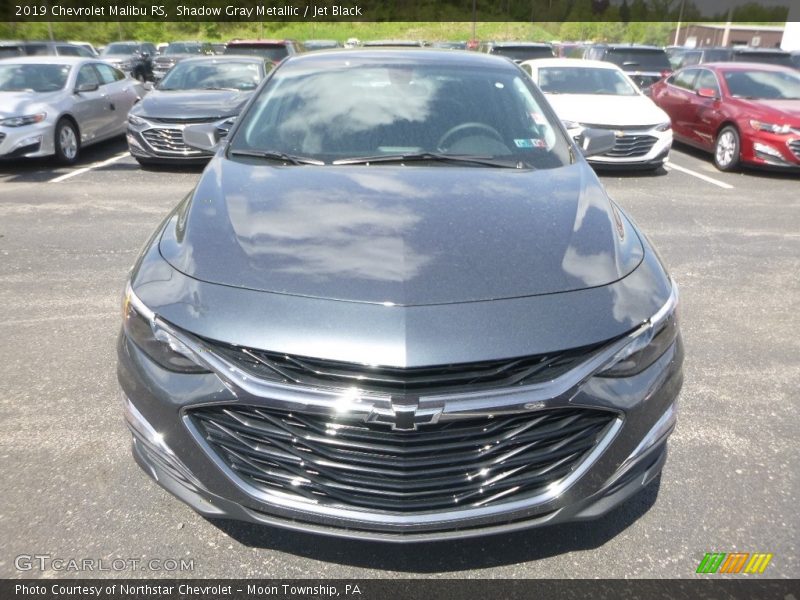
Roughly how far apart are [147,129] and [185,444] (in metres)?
7.88

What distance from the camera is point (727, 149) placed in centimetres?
966

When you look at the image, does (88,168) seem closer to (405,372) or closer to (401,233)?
(401,233)

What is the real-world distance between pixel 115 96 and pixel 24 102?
2073 millimetres

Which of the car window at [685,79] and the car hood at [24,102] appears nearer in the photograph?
the car hood at [24,102]

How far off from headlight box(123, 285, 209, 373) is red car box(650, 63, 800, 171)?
9280mm

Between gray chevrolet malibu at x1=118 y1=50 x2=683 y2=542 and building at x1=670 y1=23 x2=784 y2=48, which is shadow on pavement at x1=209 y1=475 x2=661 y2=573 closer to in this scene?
gray chevrolet malibu at x1=118 y1=50 x2=683 y2=542

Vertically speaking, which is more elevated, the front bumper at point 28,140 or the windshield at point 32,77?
the windshield at point 32,77

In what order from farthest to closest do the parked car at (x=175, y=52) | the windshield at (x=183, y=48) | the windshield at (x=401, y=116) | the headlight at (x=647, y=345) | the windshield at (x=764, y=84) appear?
the windshield at (x=183, y=48), the parked car at (x=175, y=52), the windshield at (x=764, y=84), the windshield at (x=401, y=116), the headlight at (x=647, y=345)

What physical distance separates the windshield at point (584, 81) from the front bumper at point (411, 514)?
28.3 feet

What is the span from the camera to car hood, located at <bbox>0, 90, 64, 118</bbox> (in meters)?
8.66

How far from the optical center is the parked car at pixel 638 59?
15422 millimetres

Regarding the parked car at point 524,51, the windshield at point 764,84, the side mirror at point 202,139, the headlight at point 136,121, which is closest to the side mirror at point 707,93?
the windshield at point 764,84

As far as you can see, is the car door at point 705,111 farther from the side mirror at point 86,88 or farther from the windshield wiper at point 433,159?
the side mirror at point 86,88

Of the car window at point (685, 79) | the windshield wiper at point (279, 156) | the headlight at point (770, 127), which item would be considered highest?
the windshield wiper at point (279, 156)
